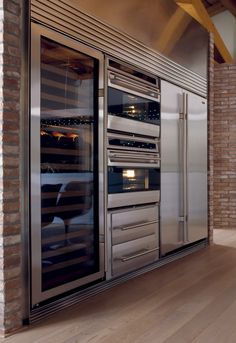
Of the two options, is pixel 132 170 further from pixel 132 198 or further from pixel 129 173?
pixel 132 198

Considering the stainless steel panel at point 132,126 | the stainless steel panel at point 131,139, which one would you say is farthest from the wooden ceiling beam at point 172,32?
the stainless steel panel at point 131,139

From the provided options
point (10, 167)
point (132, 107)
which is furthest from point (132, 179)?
point (10, 167)

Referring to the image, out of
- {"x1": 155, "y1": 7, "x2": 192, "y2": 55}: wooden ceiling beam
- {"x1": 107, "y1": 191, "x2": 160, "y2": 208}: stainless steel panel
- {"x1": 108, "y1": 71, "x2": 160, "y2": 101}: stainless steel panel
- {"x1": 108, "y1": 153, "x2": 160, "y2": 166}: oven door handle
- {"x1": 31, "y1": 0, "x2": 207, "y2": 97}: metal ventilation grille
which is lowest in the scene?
{"x1": 107, "y1": 191, "x2": 160, "y2": 208}: stainless steel panel

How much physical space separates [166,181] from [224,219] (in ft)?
11.3

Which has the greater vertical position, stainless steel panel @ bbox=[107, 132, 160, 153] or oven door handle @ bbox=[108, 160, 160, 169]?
stainless steel panel @ bbox=[107, 132, 160, 153]

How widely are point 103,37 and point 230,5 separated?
16.6 ft

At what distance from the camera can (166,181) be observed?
4.62 metres

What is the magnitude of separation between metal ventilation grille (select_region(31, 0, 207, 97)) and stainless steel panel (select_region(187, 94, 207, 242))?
42cm

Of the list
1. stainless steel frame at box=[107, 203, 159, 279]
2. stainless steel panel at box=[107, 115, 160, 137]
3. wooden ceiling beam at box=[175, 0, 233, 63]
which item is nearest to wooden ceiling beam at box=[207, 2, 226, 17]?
wooden ceiling beam at box=[175, 0, 233, 63]

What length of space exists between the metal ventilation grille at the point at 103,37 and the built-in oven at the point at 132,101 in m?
0.10

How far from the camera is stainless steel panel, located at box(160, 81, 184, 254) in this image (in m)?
4.53

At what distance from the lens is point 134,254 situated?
12.9 ft

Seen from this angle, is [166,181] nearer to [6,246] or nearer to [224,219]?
[6,246]

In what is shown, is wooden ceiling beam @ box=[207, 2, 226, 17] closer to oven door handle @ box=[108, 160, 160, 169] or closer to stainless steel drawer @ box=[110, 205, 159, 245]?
oven door handle @ box=[108, 160, 160, 169]
